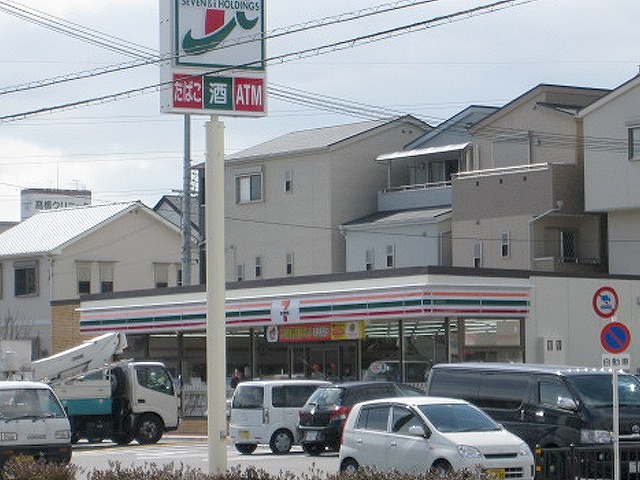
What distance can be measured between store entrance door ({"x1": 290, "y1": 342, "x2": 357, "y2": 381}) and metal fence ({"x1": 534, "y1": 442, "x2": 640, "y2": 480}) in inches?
1022

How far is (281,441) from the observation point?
3447 cm

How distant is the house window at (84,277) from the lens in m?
66.5

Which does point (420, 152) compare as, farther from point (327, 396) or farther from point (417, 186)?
point (327, 396)

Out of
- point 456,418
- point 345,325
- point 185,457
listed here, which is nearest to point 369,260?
point 345,325

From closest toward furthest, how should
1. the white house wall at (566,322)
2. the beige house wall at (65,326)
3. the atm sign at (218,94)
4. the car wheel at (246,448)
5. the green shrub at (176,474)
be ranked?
the green shrub at (176,474) < the atm sign at (218,94) < the car wheel at (246,448) < the white house wall at (566,322) < the beige house wall at (65,326)

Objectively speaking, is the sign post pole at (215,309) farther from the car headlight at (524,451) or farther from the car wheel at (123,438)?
the car wheel at (123,438)

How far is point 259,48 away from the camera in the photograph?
1709 cm

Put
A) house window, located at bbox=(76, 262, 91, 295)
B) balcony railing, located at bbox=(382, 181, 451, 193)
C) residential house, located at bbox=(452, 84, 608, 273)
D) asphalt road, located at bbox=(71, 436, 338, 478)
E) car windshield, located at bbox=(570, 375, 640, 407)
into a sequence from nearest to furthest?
car windshield, located at bbox=(570, 375, 640, 407), asphalt road, located at bbox=(71, 436, 338, 478), residential house, located at bbox=(452, 84, 608, 273), balcony railing, located at bbox=(382, 181, 451, 193), house window, located at bbox=(76, 262, 91, 295)

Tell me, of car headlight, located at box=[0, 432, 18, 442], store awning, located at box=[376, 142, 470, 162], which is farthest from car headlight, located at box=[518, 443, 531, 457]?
store awning, located at box=[376, 142, 470, 162]

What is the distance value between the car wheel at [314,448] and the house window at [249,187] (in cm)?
3252

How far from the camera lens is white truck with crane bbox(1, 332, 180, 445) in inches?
1527

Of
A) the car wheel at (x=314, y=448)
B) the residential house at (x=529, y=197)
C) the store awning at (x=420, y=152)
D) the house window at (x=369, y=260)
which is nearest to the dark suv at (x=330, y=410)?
the car wheel at (x=314, y=448)

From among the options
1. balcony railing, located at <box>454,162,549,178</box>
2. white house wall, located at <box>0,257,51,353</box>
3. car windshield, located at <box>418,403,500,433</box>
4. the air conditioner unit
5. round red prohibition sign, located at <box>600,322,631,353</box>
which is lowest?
car windshield, located at <box>418,403,500,433</box>

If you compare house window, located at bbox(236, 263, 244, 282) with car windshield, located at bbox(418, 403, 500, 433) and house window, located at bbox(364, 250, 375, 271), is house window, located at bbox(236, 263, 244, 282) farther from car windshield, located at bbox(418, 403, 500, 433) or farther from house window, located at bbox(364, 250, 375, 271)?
car windshield, located at bbox(418, 403, 500, 433)
